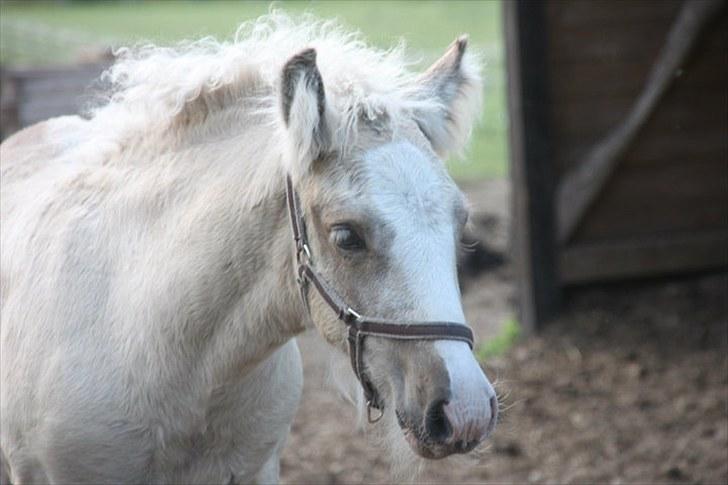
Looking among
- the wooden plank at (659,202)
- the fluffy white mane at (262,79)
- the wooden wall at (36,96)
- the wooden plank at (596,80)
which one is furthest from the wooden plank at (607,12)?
the wooden wall at (36,96)

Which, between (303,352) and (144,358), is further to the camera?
(303,352)

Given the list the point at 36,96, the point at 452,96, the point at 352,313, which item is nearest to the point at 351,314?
the point at 352,313

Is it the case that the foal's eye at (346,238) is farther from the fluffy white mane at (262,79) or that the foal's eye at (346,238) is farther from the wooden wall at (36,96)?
the wooden wall at (36,96)

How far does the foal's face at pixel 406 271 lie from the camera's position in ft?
9.37

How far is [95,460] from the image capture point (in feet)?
11.3

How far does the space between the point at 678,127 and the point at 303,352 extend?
2.69 meters

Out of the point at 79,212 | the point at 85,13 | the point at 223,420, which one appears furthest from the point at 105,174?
the point at 85,13

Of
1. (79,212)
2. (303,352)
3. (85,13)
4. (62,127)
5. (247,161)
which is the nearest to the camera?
(247,161)

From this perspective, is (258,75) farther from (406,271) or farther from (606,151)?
(606,151)

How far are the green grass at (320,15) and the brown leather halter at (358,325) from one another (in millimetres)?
9829

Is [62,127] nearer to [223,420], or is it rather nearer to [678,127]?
[223,420]

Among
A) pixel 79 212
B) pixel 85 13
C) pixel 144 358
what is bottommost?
pixel 85 13

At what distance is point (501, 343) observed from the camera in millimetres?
7164

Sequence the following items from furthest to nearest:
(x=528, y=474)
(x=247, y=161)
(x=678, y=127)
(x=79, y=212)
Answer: (x=678, y=127), (x=528, y=474), (x=79, y=212), (x=247, y=161)
